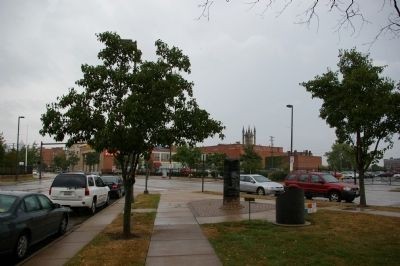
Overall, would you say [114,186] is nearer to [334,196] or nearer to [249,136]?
[334,196]

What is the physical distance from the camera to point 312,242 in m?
10.6

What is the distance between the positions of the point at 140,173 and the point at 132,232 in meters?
88.1

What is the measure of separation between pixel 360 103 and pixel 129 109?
1199 centimetres

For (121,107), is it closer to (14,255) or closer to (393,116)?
(14,255)

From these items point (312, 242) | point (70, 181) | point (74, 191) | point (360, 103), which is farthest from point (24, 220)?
point (360, 103)

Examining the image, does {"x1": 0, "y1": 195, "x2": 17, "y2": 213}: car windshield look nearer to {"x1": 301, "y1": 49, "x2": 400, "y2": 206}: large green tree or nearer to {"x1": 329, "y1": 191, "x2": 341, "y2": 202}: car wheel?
{"x1": 301, "y1": 49, "x2": 400, "y2": 206}: large green tree

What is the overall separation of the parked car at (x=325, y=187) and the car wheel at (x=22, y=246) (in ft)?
57.6

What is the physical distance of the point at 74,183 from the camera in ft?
62.0

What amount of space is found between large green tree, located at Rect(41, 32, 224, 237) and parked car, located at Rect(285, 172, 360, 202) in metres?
14.3

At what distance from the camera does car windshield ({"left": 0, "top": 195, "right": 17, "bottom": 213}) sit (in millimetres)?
9922

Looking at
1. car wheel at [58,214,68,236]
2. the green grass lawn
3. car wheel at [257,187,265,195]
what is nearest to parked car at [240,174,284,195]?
car wheel at [257,187,265,195]

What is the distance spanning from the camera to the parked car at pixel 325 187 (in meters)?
25.0

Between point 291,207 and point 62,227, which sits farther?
point 291,207

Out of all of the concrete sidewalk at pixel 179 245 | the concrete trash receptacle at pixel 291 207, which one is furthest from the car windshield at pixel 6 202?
the concrete trash receptacle at pixel 291 207
